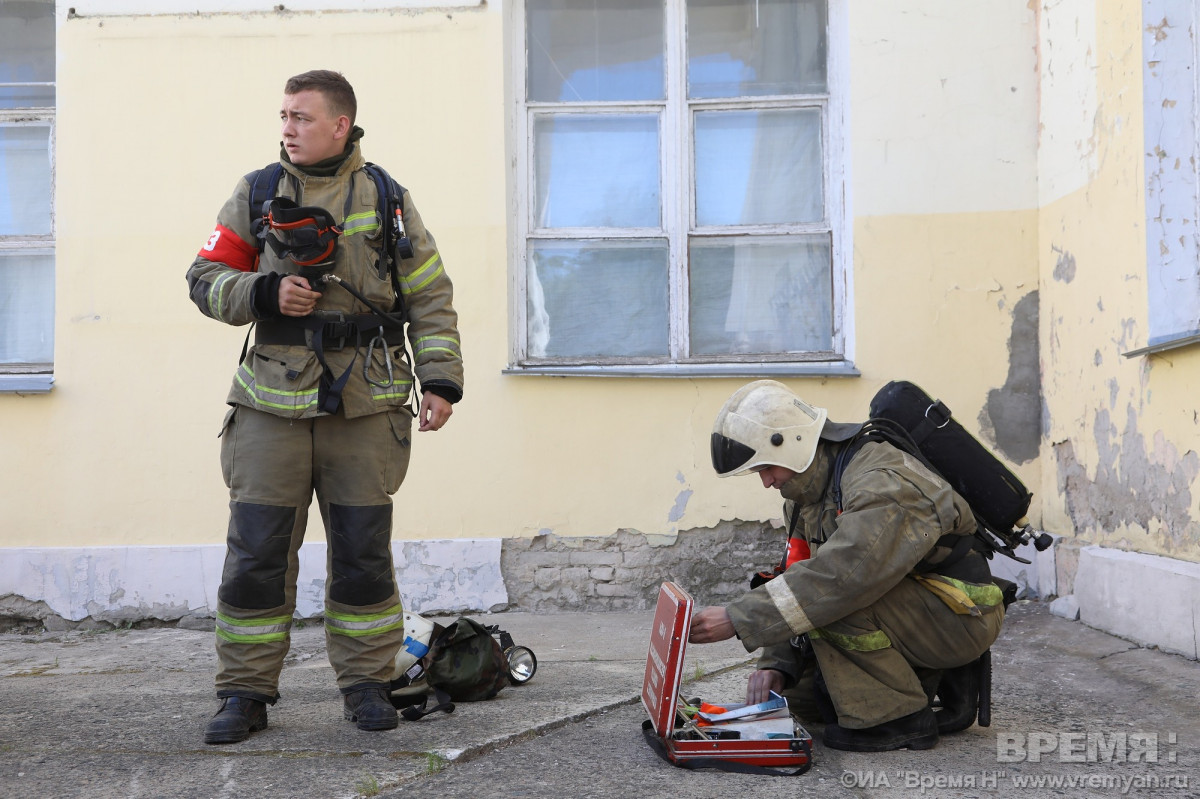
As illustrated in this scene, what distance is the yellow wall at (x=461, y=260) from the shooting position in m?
4.94

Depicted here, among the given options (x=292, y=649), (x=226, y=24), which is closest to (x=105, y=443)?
(x=292, y=649)

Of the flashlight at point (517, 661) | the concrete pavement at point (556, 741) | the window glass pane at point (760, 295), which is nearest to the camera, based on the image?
the concrete pavement at point (556, 741)

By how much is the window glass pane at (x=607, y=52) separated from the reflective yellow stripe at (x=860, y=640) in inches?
133

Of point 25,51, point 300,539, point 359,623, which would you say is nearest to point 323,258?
point 300,539

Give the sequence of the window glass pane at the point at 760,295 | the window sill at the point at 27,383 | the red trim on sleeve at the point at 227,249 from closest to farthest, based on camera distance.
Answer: the red trim on sleeve at the point at 227,249, the window sill at the point at 27,383, the window glass pane at the point at 760,295

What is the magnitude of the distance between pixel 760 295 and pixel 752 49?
1.22m

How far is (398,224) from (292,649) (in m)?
2.10

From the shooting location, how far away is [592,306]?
5.20m

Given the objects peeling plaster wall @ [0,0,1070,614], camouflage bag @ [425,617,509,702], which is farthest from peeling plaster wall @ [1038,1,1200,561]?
camouflage bag @ [425,617,509,702]

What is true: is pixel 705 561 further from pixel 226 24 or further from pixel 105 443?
pixel 226 24

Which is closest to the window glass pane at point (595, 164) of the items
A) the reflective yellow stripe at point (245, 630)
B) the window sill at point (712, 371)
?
the window sill at point (712, 371)

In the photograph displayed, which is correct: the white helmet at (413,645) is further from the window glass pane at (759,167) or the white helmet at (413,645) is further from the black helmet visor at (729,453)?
the window glass pane at (759,167)

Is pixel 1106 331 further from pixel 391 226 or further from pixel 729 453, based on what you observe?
pixel 391 226

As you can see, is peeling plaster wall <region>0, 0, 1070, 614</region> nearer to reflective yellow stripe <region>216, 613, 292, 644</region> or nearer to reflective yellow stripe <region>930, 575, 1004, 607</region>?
reflective yellow stripe <region>216, 613, 292, 644</region>
